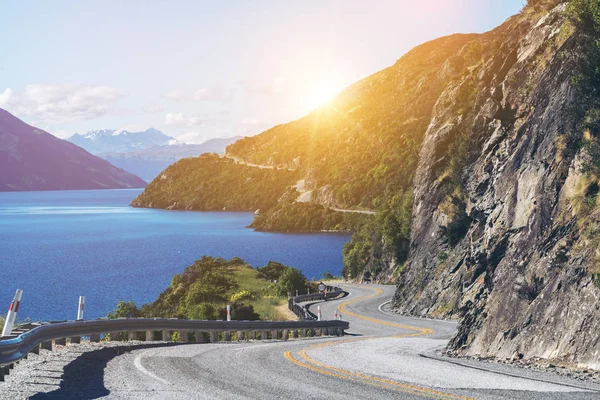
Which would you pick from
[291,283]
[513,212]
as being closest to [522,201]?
[513,212]

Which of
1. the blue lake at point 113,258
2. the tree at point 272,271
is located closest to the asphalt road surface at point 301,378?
the blue lake at point 113,258

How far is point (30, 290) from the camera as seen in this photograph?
88875 millimetres

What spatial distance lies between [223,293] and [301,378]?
5681cm

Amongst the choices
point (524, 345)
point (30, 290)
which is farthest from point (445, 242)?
point (30, 290)

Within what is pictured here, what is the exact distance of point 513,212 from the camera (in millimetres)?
25156

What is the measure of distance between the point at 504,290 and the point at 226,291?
174 ft

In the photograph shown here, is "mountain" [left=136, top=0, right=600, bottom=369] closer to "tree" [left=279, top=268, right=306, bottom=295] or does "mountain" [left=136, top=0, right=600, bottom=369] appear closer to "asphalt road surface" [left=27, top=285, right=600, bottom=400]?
"asphalt road surface" [left=27, top=285, right=600, bottom=400]

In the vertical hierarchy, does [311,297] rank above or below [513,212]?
below

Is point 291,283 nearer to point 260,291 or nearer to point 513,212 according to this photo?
point 260,291

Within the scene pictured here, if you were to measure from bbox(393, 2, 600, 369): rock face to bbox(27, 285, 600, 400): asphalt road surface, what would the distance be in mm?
2274

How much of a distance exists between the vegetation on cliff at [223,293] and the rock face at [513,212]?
45.4 ft

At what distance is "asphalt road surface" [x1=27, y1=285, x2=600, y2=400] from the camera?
10414 mm

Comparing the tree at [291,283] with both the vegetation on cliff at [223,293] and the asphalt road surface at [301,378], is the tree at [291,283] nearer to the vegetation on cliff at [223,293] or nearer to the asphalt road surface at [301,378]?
the vegetation on cliff at [223,293]

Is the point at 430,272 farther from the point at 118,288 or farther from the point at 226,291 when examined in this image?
the point at 118,288
